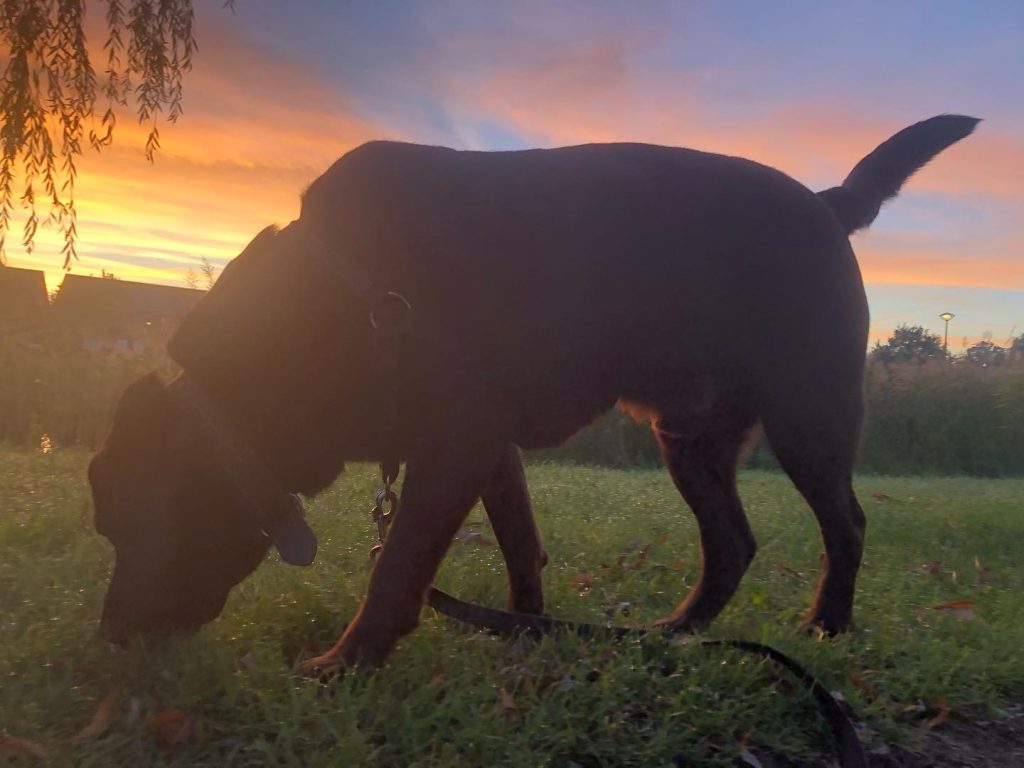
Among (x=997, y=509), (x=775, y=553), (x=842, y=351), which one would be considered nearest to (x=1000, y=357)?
(x=997, y=509)

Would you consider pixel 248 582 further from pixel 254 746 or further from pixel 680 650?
pixel 680 650

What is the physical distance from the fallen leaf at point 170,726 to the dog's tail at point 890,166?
274cm

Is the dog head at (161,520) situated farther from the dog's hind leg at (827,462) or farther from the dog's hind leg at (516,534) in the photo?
the dog's hind leg at (827,462)

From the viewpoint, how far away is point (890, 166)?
3.22 metres

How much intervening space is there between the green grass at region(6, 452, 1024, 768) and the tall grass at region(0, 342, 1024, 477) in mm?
4231

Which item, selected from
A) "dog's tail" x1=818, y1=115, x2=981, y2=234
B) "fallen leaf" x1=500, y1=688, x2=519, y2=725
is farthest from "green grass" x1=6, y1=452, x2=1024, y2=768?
"dog's tail" x1=818, y1=115, x2=981, y2=234

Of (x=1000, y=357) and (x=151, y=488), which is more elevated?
(x=1000, y=357)

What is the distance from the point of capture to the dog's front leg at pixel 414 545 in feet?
7.37

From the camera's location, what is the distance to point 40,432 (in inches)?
303

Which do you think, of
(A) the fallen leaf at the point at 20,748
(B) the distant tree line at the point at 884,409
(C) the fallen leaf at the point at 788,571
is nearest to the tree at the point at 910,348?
(B) the distant tree line at the point at 884,409

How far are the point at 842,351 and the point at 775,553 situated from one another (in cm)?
176

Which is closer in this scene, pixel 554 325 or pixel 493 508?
pixel 554 325

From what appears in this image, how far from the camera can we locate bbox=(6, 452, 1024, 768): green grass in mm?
1900

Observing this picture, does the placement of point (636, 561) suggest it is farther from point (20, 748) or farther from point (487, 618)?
point (20, 748)
